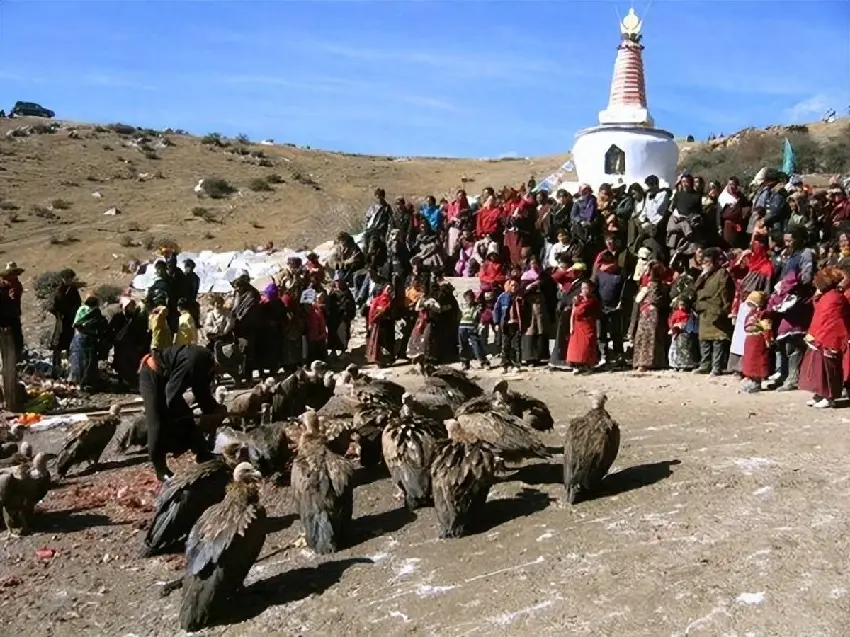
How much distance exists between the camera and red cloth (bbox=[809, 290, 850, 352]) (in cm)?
981

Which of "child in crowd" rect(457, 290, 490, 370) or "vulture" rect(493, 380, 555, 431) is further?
"child in crowd" rect(457, 290, 490, 370)

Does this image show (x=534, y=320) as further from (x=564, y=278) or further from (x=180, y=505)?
(x=180, y=505)

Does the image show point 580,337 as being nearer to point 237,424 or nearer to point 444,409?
point 444,409

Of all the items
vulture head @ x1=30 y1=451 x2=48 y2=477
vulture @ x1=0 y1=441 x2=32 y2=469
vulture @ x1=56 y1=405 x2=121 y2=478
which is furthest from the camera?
vulture @ x1=56 y1=405 x2=121 y2=478

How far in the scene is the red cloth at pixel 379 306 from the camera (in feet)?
48.6

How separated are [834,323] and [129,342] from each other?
9942mm

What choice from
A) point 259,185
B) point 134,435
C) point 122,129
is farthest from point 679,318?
point 122,129

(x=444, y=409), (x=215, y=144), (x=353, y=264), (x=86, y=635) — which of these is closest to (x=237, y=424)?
(x=444, y=409)

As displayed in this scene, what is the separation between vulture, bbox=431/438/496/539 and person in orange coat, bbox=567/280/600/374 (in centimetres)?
626

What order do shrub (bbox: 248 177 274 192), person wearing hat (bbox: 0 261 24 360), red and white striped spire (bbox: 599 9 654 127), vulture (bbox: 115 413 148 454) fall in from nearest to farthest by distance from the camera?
vulture (bbox: 115 413 148 454) < person wearing hat (bbox: 0 261 24 360) < red and white striped spire (bbox: 599 9 654 127) < shrub (bbox: 248 177 274 192)

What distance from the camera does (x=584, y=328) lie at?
43.1 feet

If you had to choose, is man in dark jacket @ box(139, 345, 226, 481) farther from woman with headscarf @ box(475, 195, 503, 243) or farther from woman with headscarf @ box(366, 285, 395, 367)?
woman with headscarf @ box(475, 195, 503, 243)

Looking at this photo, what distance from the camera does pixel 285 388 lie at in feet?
34.2

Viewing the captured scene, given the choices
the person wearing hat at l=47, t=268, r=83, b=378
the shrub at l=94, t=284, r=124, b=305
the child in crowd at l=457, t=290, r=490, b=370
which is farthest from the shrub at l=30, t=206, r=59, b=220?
the child in crowd at l=457, t=290, r=490, b=370
